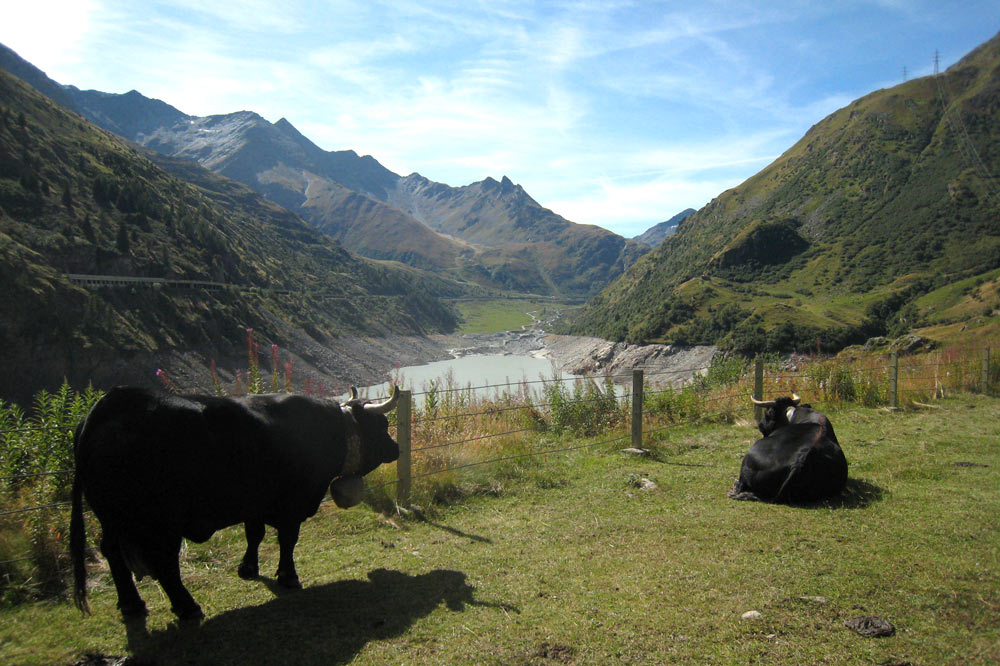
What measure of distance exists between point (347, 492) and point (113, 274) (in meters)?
50.7

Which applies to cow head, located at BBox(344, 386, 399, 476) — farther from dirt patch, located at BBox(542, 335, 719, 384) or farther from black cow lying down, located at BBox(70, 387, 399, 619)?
dirt patch, located at BBox(542, 335, 719, 384)

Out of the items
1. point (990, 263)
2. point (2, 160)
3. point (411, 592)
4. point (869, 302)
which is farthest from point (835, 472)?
point (990, 263)

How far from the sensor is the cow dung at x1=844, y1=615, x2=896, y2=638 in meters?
3.72

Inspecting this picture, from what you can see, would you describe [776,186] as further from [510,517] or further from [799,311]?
[510,517]

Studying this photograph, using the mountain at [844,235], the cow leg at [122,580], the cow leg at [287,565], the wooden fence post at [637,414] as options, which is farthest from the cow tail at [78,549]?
the mountain at [844,235]

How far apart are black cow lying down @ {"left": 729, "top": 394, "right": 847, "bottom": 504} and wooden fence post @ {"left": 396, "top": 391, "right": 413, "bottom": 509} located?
13.3ft

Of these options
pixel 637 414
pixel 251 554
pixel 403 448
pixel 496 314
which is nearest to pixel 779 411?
pixel 637 414

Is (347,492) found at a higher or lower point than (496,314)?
lower

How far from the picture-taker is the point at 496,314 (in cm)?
16100

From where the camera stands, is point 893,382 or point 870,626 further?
point 893,382

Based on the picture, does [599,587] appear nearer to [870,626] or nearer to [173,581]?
[870,626]

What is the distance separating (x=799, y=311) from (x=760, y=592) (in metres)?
65.4

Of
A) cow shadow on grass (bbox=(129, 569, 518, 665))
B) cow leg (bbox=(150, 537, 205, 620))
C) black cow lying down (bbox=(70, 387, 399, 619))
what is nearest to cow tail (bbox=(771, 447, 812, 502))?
cow shadow on grass (bbox=(129, 569, 518, 665))

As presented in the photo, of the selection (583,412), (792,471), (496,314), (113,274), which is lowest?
(583,412)
